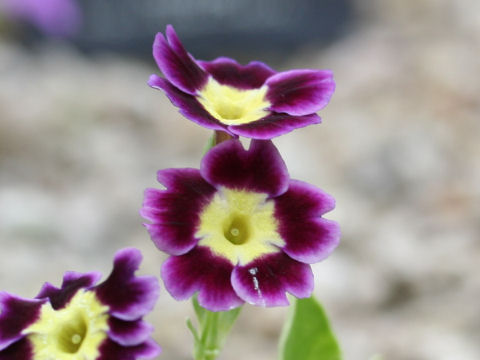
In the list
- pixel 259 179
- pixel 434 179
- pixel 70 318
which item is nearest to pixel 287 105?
pixel 259 179

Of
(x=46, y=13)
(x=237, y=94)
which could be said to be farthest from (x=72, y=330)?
(x=46, y=13)

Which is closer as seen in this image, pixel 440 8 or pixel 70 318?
pixel 70 318

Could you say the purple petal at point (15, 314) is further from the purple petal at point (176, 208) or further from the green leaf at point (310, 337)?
the green leaf at point (310, 337)

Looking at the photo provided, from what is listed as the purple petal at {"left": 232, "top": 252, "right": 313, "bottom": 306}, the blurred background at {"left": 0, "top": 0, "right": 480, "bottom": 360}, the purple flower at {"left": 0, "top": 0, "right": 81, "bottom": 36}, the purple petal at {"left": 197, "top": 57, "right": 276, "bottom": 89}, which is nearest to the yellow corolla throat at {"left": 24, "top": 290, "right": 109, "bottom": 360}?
the purple petal at {"left": 232, "top": 252, "right": 313, "bottom": 306}

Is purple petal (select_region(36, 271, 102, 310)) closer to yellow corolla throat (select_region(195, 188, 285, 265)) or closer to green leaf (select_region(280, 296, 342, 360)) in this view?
yellow corolla throat (select_region(195, 188, 285, 265))

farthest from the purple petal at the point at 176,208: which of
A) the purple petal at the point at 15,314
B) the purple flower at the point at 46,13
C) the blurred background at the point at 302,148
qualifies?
the purple flower at the point at 46,13

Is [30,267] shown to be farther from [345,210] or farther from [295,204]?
[295,204]

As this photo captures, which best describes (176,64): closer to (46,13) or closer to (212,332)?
(212,332)
